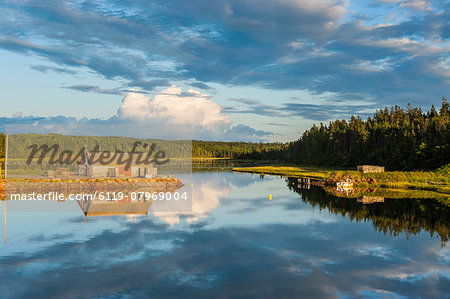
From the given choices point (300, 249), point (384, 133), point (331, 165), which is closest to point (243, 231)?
point (300, 249)

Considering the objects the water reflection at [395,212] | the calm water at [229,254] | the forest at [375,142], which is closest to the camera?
the calm water at [229,254]

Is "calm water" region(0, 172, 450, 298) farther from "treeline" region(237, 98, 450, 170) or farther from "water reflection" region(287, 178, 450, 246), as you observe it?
"treeline" region(237, 98, 450, 170)

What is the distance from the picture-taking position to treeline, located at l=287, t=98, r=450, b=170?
98688 millimetres

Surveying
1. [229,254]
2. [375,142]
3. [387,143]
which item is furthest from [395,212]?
[375,142]

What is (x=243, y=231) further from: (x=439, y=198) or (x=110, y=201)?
(x=439, y=198)

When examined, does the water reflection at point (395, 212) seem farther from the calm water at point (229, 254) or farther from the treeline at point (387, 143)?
the treeline at point (387, 143)

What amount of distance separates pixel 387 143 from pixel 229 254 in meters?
104

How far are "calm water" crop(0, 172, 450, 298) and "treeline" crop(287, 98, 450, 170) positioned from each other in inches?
2266

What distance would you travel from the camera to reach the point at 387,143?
119312mm

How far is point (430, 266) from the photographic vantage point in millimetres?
25797

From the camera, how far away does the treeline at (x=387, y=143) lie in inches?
3885

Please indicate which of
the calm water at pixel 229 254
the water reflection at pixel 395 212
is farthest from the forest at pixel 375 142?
the calm water at pixel 229 254

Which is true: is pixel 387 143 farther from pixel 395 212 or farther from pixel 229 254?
pixel 229 254

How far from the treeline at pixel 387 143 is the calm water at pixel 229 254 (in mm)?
57557
